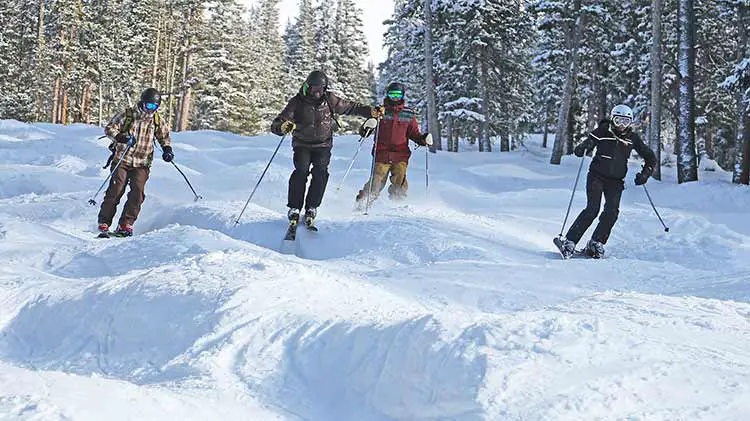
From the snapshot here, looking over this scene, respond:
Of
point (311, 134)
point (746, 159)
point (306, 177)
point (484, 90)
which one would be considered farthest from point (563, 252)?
point (484, 90)

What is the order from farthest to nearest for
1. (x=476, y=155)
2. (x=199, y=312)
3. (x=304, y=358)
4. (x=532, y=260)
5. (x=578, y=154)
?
1. (x=476, y=155)
2. (x=578, y=154)
3. (x=532, y=260)
4. (x=199, y=312)
5. (x=304, y=358)

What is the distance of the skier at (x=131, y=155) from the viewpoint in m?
8.56

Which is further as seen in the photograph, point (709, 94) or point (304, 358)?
point (709, 94)

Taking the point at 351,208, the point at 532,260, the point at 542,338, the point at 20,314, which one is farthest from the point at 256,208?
the point at 542,338

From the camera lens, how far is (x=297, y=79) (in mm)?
50438

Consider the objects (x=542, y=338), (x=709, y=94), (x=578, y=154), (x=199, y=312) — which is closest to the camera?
(x=542, y=338)

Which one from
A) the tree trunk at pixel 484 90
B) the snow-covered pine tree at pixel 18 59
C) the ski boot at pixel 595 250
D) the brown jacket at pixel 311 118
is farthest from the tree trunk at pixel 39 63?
the ski boot at pixel 595 250

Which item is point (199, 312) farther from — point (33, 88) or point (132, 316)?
point (33, 88)

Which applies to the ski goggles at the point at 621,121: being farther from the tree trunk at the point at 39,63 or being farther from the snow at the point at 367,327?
the tree trunk at the point at 39,63

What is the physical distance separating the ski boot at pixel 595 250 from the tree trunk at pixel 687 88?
987 centimetres

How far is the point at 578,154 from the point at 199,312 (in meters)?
6.04

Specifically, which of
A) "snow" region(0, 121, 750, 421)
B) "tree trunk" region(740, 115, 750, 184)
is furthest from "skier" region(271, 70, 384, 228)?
"tree trunk" region(740, 115, 750, 184)

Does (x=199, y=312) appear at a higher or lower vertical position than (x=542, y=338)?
lower

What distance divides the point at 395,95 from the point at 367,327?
7377 mm
